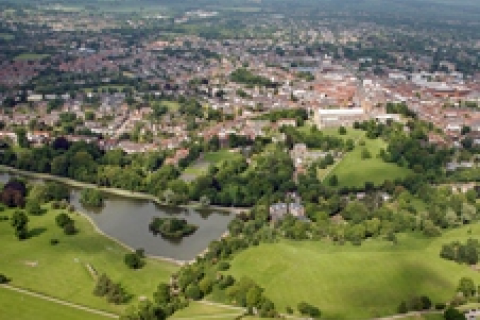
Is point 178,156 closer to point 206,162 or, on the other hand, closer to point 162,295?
point 206,162

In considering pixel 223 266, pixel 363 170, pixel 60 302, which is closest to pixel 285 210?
pixel 223 266

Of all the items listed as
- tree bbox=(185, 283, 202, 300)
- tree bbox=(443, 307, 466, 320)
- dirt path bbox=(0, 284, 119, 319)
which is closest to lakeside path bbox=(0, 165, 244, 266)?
tree bbox=(185, 283, 202, 300)

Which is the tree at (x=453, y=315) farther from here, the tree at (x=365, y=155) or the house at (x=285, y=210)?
the tree at (x=365, y=155)

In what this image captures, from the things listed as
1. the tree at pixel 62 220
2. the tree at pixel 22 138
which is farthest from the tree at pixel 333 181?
the tree at pixel 22 138

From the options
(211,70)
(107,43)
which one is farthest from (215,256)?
(107,43)

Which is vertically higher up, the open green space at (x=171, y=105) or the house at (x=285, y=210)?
the open green space at (x=171, y=105)

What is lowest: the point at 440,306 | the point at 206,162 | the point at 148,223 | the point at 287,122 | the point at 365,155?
the point at 148,223
